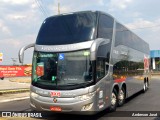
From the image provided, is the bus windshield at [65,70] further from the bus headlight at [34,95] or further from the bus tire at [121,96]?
the bus tire at [121,96]

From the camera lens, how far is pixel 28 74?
3794 cm

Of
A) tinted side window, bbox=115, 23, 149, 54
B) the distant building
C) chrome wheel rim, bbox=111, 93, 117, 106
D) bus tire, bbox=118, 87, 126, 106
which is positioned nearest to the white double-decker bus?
chrome wheel rim, bbox=111, 93, 117, 106

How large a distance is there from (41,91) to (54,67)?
892 mm

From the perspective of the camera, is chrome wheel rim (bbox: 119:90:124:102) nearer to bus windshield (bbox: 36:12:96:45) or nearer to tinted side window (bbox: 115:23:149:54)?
tinted side window (bbox: 115:23:149:54)

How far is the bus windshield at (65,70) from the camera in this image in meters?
9.59

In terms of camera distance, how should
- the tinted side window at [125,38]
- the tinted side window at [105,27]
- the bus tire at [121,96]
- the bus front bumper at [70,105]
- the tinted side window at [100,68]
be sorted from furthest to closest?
the bus tire at [121,96] < the tinted side window at [125,38] < the tinted side window at [105,27] < the tinted side window at [100,68] < the bus front bumper at [70,105]

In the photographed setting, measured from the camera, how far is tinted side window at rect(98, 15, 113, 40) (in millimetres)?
10562

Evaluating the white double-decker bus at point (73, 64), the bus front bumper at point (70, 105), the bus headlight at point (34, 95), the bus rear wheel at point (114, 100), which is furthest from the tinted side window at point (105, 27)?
the bus headlight at point (34, 95)

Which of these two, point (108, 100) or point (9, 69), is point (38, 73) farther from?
point (9, 69)

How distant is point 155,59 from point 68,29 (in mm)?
82067

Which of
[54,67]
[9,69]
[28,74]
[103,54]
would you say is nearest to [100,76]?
[103,54]

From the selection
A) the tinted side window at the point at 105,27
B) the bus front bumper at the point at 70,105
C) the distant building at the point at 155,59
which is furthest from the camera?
the distant building at the point at 155,59

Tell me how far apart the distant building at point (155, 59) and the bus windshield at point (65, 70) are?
252ft

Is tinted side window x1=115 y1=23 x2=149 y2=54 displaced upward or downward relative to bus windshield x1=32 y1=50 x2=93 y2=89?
upward
